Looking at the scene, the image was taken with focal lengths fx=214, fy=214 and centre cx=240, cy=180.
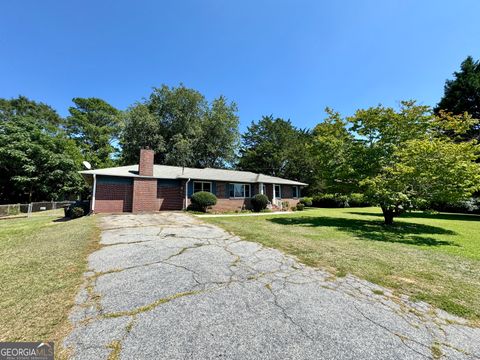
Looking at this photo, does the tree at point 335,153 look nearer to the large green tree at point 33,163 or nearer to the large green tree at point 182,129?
the large green tree at point 182,129

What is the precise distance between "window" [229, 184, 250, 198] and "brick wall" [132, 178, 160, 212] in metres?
6.46

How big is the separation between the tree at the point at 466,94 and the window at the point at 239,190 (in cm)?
2241

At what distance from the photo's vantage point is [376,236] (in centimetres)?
885

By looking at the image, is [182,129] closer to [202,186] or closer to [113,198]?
[202,186]

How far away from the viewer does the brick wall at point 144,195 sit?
1583 cm

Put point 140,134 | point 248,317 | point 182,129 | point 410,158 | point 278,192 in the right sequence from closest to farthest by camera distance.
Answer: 1. point 248,317
2. point 410,158
3. point 278,192
4. point 140,134
5. point 182,129

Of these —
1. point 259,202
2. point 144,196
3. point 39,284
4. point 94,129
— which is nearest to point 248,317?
point 39,284

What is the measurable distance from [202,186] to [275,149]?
19784 millimetres

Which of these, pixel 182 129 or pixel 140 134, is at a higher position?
pixel 182 129

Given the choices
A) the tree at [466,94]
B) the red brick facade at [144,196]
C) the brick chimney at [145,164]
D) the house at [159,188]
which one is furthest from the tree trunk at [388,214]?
the tree at [466,94]

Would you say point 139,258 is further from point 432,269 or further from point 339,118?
point 339,118

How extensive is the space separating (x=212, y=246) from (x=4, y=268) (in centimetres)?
457

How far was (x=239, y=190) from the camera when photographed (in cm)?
2014

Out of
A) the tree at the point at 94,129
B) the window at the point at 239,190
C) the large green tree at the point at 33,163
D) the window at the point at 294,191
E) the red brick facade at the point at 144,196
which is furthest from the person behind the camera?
the tree at the point at 94,129
